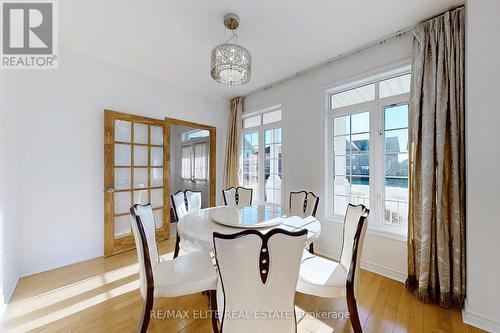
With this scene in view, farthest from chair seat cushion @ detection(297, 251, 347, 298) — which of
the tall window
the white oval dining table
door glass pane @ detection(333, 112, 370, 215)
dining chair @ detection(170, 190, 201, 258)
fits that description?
the tall window

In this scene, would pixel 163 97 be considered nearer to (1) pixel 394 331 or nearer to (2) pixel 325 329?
(2) pixel 325 329

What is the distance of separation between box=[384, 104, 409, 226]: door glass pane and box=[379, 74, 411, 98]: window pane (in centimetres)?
17

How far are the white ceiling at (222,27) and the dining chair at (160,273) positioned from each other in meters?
1.87

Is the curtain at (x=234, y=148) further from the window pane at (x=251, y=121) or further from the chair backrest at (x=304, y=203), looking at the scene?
the chair backrest at (x=304, y=203)

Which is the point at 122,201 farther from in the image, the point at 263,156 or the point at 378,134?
the point at 378,134

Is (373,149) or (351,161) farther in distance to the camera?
(351,161)

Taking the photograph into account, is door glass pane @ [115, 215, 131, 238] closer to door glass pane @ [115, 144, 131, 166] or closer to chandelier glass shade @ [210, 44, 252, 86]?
door glass pane @ [115, 144, 131, 166]

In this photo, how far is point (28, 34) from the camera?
2.24 meters

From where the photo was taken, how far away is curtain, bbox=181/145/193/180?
19.8 feet

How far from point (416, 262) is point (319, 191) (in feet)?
4.28

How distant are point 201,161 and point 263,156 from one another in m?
2.25

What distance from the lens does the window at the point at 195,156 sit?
221 inches

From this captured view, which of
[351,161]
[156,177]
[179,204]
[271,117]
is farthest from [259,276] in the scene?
[271,117]
